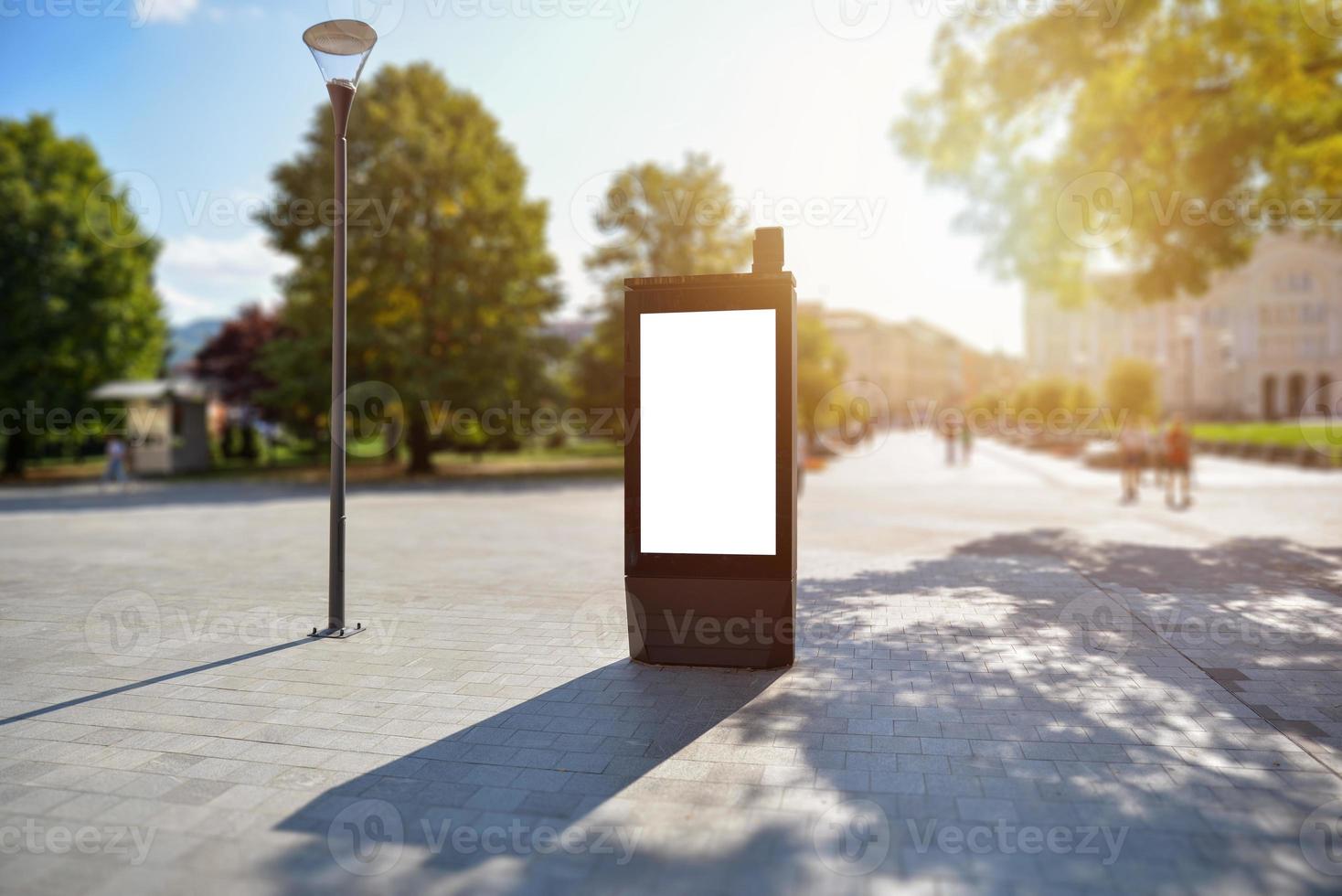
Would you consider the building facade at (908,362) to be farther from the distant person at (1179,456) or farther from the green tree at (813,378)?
the distant person at (1179,456)

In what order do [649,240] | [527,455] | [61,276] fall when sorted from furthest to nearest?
[527,455] → [649,240] → [61,276]

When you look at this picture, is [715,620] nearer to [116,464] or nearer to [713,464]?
[713,464]

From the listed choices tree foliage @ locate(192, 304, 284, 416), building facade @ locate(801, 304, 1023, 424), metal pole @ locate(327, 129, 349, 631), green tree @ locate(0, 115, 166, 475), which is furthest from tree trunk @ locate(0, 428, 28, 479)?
building facade @ locate(801, 304, 1023, 424)

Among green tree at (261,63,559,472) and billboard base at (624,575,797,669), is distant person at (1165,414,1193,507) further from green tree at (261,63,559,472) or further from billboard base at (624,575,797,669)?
green tree at (261,63,559,472)

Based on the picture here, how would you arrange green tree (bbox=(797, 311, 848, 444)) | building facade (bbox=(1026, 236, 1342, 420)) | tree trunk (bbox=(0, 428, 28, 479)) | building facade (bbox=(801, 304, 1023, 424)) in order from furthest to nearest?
building facade (bbox=(801, 304, 1023, 424)) < building facade (bbox=(1026, 236, 1342, 420)) < green tree (bbox=(797, 311, 848, 444)) < tree trunk (bbox=(0, 428, 28, 479))

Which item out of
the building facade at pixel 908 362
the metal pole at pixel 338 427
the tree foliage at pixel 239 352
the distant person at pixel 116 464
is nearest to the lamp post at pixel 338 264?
the metal pole at pixel 338 427

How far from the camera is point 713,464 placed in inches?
223

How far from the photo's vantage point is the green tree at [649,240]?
3250 cm

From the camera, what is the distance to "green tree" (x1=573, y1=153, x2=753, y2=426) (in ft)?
107

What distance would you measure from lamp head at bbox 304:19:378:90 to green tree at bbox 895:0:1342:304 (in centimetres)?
1216

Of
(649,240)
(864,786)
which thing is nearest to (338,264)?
(864,786)

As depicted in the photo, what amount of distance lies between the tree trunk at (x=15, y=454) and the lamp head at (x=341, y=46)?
28127mm

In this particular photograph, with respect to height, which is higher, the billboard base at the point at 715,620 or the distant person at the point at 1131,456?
the distant person at the point at 1131,456

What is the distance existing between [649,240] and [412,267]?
10.2 meters
